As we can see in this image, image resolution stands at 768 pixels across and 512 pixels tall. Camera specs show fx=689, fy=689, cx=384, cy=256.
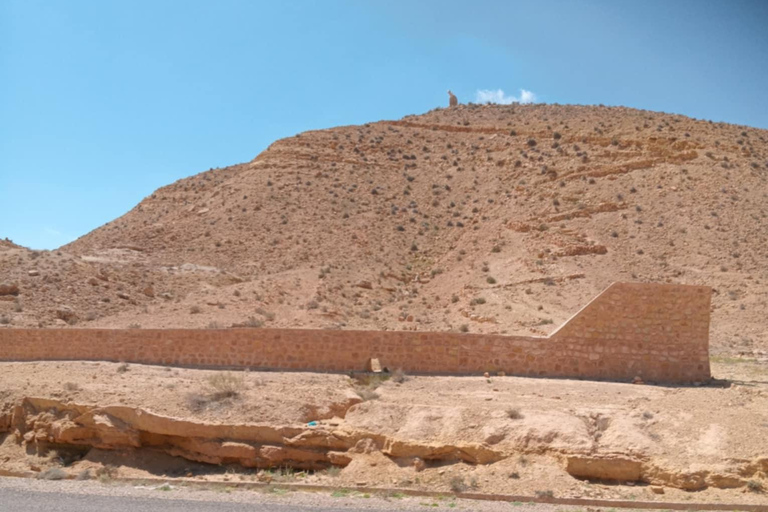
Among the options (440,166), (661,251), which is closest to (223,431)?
(661,251)

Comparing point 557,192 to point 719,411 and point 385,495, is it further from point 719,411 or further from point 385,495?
point 385,495

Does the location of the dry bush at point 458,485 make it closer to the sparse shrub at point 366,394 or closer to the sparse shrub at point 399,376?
the sparse shrub at point 366,394

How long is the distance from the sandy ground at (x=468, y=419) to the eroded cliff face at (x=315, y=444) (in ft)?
0.17

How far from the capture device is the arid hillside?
77.0 ft

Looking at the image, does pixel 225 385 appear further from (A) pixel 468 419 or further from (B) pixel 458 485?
(B) pixel 458 485

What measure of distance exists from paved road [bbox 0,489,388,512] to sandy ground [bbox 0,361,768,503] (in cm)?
146

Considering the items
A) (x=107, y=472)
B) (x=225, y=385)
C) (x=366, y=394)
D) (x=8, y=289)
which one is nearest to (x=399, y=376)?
(x=366, y=394)

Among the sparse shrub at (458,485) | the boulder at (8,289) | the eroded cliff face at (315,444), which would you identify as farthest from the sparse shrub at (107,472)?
the boulder at (8,289)

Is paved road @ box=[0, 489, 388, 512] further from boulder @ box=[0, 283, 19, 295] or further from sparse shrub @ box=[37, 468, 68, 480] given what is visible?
boulder @ box=[0, 283, 19, 295]

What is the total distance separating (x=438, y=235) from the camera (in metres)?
32.7

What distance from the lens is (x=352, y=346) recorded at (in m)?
14.5

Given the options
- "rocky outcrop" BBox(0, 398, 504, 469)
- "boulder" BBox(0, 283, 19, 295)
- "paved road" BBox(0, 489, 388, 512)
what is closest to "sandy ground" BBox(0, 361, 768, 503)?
"rocky outcrop" BBox(0, 398, 504, 469)

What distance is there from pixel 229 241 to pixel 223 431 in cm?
2090

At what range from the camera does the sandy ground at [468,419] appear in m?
10.0
